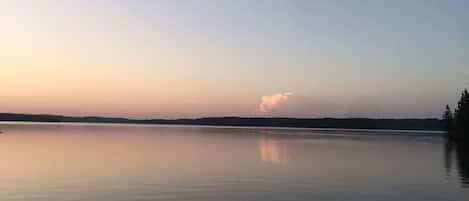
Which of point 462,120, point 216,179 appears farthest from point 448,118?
point 216,179

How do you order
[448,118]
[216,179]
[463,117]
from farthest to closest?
[448,118] → [463,117] → [216,179]

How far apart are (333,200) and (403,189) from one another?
7517 mm

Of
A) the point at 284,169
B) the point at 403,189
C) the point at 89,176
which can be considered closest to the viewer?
the point at 403,189

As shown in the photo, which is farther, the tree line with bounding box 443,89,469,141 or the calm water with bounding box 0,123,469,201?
the tree line with bounding box 443,89,469,141

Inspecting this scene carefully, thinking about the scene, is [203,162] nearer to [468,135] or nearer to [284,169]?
[284,169]

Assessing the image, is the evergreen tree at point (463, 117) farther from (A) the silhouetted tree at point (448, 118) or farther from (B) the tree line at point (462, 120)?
(A) the silhouetted tree at point (448, 118)

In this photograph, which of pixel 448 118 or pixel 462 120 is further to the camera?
pixel 448 118

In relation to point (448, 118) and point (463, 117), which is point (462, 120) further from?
point (448, 118)

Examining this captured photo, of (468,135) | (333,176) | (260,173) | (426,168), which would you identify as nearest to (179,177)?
(260,173)

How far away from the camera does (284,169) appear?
1825 inches

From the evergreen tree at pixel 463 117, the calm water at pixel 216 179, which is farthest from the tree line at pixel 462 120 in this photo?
the calm water at pixel 216 179

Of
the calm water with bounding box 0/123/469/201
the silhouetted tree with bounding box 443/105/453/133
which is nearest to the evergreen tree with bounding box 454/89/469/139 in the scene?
the silhouetted tree with bounding box 443/105/453/133

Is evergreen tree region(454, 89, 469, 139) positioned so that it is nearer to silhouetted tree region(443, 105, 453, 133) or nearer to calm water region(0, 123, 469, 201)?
silhouetted tree region(443, 105, 453, 133)

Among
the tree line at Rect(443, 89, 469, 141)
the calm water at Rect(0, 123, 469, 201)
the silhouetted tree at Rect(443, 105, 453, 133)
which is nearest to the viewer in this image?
the calm water at Rect(0, 123, 469, 201)
